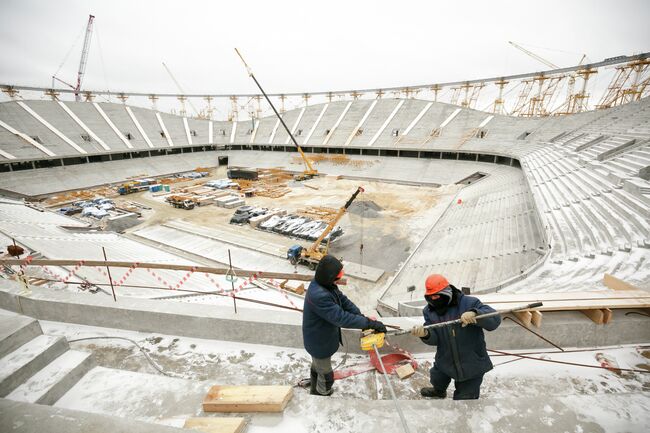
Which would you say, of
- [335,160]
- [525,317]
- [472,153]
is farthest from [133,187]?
[472,153]

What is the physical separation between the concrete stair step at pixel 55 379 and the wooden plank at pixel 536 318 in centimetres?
547

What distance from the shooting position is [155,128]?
4072cm

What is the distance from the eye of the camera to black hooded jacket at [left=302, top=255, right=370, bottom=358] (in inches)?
107

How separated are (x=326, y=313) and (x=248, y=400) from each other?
1038mm

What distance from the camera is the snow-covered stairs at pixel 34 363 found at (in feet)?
8.57

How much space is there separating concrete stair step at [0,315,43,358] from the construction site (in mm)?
20

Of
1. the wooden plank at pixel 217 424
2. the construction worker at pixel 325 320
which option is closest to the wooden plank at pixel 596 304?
the construction worker at pixel 325 320

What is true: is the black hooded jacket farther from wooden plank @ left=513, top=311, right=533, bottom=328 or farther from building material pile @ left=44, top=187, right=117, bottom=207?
building material pile @ left=44, top=187, right=117, bottom=207

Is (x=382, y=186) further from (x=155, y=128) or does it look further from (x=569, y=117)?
(x=155, y=128)

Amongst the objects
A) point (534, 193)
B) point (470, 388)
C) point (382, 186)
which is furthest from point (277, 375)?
point (382, 186)

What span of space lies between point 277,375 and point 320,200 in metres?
21.1

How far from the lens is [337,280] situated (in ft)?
9.36

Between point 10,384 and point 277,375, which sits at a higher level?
point 10,384

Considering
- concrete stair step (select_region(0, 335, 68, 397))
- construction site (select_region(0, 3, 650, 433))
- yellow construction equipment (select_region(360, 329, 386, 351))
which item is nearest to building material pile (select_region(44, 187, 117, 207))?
construction site (select_region(0, 3, 650, 433))
